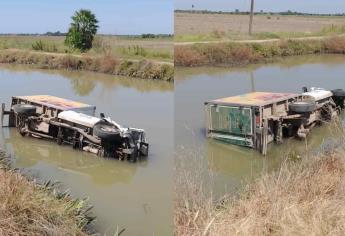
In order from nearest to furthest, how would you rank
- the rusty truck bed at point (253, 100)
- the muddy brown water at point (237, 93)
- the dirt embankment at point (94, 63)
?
the muddy brown water at point (237, 93) < the rusty truck bed at point (253, 100) < the dirt embankment at point (94, 63)

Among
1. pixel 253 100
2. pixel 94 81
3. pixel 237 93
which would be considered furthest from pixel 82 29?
pixel 253 100

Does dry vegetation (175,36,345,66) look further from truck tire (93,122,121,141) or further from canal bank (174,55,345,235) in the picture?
canal bank (174,55,345,235)

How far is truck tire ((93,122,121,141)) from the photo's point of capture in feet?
24.2

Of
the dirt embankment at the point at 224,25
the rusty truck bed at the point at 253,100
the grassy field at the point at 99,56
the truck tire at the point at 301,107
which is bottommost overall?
the truck tire at the point at 301,107

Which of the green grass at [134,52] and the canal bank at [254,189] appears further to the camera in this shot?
the green grass at [134,52]

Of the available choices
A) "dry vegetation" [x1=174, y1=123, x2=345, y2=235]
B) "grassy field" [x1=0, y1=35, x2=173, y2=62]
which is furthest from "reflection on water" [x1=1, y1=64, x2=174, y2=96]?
"dry vegetation" [x1=174, y1=123, x2=345, y2=235]

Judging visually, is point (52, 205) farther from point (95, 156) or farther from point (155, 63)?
point (155, 63)

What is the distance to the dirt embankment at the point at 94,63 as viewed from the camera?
19438mm

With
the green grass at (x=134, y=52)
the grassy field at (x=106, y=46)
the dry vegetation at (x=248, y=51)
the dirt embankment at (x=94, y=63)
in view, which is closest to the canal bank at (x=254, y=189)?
the dry vegetation at (x=248, y=51)

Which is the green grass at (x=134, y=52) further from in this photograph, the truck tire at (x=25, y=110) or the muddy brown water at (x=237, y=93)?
the truck tire at (x=25, y=110)

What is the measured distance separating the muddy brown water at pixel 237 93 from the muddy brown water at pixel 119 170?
1.51ft

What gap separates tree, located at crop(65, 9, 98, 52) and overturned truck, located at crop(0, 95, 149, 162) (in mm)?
15287

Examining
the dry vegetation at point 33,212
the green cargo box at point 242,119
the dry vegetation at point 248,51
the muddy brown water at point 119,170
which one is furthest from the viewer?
the dry vegetation at point 248,51

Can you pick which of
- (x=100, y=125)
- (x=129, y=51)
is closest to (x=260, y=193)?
(x=100, y=125)
